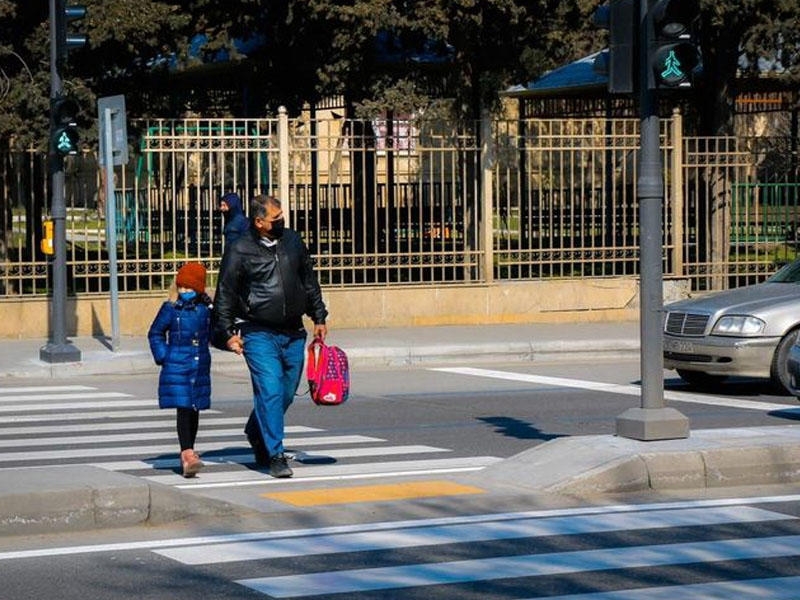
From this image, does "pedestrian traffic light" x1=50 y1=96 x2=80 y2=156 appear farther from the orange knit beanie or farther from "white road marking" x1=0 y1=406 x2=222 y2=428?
the orange knit beanie

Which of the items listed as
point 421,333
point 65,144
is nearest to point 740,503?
point 65,144

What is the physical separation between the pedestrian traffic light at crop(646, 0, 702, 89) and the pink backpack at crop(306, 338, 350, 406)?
282cm

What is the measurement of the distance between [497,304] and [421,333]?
2030 millimetres

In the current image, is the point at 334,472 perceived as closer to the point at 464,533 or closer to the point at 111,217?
the point at 464,533

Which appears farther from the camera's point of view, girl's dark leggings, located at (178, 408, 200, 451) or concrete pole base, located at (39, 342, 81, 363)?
concrete pole base, located at (39, 342, 81, 363)

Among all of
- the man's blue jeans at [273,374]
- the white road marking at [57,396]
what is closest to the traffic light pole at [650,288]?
the man's blue jeans at [273,374]

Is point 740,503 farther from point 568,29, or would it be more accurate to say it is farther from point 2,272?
point 568,29

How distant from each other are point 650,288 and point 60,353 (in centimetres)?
1000

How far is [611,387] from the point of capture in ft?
61.3

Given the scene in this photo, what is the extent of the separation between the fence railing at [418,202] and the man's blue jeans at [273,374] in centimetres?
1173

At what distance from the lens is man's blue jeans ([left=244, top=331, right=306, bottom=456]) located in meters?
11.6

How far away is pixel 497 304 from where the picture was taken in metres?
Answer: 25.9

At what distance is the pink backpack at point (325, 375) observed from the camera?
39.2ft

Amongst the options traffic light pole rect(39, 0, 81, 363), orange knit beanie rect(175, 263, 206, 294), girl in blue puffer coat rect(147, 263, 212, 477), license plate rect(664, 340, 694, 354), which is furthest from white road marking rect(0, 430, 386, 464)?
traffic light pole rect(39, 0, 81, 363)
